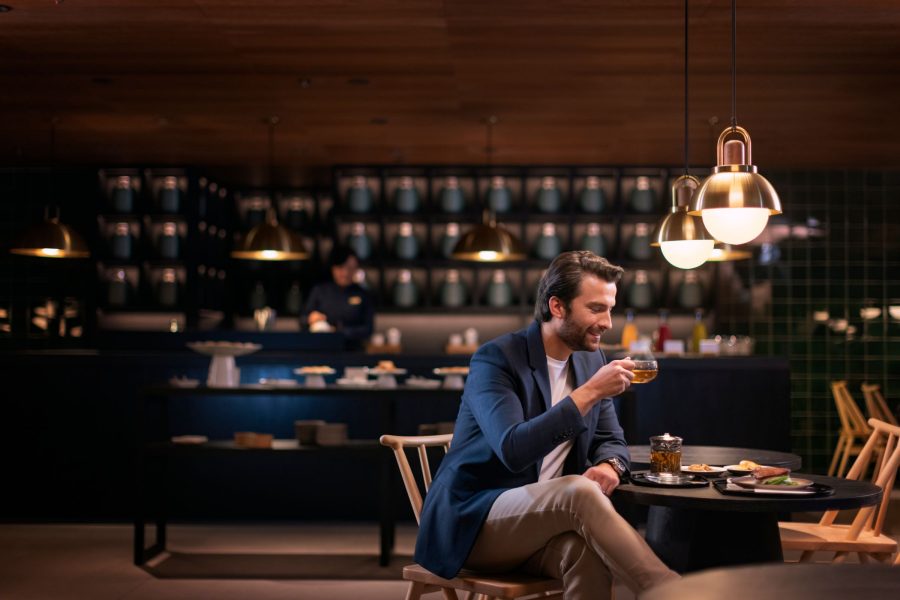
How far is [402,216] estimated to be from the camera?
9.14 m

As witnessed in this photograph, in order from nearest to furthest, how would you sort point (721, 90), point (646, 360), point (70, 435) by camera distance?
point (646, 360) → point (721, 90) → point (70, 435)

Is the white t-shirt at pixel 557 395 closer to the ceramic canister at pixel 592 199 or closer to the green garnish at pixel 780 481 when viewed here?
the green garnish at pixel 780 481

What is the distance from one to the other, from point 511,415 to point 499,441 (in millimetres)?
85

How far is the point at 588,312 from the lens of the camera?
117 inches

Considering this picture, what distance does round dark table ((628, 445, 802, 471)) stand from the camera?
3.34m

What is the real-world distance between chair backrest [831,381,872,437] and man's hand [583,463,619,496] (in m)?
6.07

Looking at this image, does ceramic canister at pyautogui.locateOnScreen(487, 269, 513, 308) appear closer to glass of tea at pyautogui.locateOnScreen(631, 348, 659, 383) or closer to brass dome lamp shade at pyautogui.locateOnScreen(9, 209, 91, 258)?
brass dome lamp shade at pyautogui.locateOnScreen(9, 209, 91, 258)

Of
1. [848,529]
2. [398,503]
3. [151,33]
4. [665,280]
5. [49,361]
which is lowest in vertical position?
[398,503]

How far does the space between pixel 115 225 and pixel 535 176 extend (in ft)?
12.2

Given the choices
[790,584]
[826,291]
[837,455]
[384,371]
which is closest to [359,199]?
[384,371]

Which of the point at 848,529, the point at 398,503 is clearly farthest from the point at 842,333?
the point at 848,529

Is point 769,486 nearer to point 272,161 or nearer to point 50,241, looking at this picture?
point 50,241

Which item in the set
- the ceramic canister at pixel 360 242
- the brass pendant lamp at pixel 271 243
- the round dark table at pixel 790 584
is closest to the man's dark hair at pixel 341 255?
the brass pendant lamp at pixel 271 243

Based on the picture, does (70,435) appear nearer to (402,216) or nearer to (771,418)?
(402,216)
